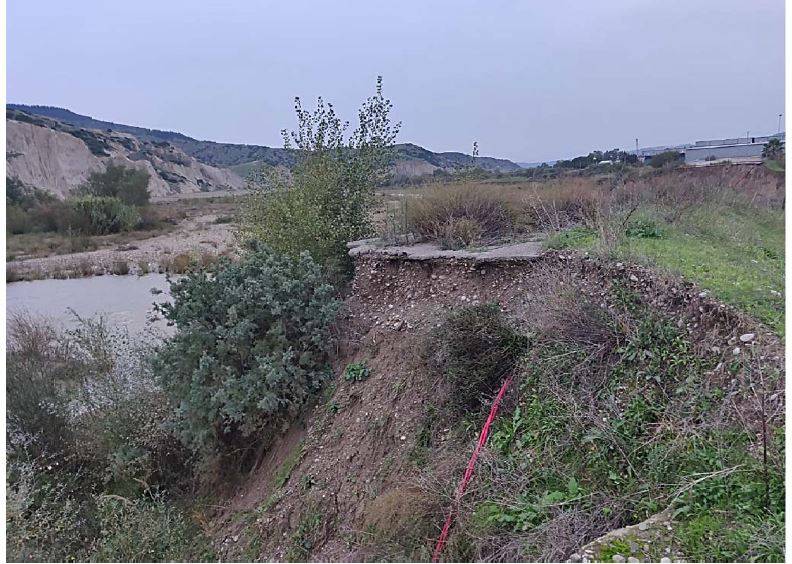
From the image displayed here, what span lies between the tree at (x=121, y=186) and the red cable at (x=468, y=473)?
33423 mm

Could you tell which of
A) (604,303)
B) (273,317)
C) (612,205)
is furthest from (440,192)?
(604,303)

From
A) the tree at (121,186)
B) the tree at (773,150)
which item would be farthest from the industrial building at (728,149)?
the tree at (121,186)

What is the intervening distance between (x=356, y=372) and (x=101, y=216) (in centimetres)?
2634

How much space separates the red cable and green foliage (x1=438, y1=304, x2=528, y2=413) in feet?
0.52

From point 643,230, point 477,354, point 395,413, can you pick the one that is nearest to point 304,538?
point 395,413

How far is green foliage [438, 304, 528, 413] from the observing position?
443 centimetres

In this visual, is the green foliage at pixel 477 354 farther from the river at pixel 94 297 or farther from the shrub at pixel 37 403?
the river at pixel 94 297

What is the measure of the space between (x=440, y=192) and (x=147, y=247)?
20.1 m

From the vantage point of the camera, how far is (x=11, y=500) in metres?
4.88

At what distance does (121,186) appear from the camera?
34.5 meters

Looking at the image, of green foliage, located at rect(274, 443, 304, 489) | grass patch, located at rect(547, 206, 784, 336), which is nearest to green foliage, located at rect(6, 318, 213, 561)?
green foliage, located at rect(274, 443, 304, 489)

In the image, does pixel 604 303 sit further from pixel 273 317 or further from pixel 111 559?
pixel 111 559

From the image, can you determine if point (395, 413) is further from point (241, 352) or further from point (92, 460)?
point (92, 460)

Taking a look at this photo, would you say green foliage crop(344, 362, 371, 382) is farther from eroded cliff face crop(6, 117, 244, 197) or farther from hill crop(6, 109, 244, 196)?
hill crop(6, 109, 244, 196)
